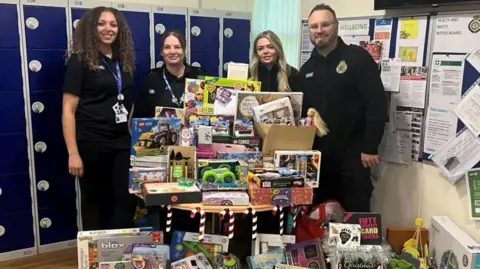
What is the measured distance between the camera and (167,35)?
2.98 metres

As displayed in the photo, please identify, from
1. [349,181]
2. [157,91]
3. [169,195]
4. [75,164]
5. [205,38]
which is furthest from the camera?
[205,38]

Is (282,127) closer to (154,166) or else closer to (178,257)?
(154,166)

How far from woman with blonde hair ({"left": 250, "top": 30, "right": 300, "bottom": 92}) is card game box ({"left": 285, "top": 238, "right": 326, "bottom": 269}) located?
93 centimetres

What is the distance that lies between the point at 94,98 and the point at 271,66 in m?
1.06

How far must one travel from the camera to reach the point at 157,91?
3.01m

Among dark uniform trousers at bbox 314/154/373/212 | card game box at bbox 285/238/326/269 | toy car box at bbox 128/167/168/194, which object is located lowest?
card game box at bbox 285/238/326/269

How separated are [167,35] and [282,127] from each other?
102cm

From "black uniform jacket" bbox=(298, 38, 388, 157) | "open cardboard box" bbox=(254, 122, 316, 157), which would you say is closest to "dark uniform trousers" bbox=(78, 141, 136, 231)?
"open cardboard box" bbox=(254, 122, 316, 157)

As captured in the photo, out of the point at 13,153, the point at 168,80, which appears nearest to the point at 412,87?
the point at 168,80

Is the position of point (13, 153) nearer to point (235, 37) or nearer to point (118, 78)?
point (118, 78)

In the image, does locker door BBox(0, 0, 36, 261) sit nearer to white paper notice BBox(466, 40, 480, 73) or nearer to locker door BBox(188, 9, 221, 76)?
locker door BBox(188, 9, 221, 76)

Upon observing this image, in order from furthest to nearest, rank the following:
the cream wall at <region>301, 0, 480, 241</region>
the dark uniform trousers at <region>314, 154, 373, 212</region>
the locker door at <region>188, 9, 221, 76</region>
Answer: the locker door at <region>188, 9, 221, 76</region> → the dark uniform trousers at <region>314, 154, 373, 212</region> → the cream wall at <region>301, 0, 480, 241</region>

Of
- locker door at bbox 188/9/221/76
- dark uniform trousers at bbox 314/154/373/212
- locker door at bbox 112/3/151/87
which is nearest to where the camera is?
dark uniform trousers at bbox 314/154/373/212

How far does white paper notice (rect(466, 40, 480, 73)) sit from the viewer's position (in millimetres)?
2500
